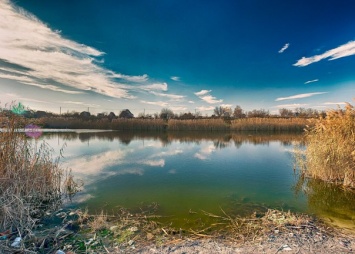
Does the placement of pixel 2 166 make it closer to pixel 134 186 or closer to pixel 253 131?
pixel 134 186

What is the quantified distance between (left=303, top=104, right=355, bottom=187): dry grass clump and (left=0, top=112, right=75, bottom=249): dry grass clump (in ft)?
26.7

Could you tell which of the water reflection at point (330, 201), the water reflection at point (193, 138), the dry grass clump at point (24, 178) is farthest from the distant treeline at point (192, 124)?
the dry grass clump at point (24, 178)


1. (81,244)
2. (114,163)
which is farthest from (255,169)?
(81,244)

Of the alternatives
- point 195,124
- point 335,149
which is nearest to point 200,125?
point 195,124

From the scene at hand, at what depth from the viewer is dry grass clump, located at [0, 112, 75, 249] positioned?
410 cm

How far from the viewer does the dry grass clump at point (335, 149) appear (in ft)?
20.8

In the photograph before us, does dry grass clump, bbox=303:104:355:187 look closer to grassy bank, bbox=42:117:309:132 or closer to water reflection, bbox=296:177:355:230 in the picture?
water reflection, bbox=296:177:355:230

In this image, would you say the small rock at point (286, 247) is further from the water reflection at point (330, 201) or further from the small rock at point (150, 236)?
the small rock at point (150, 236)

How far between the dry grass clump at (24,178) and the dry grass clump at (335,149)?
8129 millimetres

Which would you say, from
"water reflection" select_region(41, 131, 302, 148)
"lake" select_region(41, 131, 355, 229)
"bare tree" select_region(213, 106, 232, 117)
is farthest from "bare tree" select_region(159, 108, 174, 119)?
"lake" select_region(41, 131, 355, 229)

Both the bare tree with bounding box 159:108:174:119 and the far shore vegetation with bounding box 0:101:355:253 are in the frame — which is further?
the bare tree with bounding box 159:108:174:119

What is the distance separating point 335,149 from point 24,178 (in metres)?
8.93

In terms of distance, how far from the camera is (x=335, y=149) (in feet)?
21.7

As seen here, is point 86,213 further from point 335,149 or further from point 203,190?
point 335,149
